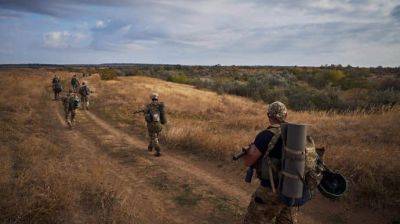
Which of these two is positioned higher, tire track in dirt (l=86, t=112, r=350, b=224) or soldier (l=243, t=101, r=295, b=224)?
soldier (l=243, t=101, r=295, b=224)

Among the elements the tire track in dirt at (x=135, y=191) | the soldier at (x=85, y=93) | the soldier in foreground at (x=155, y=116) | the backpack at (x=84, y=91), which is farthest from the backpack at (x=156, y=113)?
the backpack at (x=84, y=91)

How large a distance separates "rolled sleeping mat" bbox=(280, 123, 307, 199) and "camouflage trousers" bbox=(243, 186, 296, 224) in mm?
330

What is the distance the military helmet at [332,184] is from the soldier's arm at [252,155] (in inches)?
35.3

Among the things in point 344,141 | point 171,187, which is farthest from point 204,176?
point 344,141

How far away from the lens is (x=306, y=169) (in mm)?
4602

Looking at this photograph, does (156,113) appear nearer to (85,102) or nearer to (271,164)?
(271,164)

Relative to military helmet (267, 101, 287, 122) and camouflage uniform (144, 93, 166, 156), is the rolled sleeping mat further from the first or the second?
camouflage uniform (144, 93, 166, 156)

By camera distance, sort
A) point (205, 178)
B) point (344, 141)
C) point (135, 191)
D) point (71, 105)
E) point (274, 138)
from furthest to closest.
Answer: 1. point (71, 105)
2. point (344, 141)
3. point (205, 178)
4. point (135, 191)
5. point (274, 138)

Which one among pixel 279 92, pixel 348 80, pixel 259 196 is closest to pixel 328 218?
pixel 259 196

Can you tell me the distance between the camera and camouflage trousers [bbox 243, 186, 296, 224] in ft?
16.0

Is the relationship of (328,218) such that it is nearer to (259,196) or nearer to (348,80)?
(259,196)

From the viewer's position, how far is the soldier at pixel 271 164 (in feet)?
15.2

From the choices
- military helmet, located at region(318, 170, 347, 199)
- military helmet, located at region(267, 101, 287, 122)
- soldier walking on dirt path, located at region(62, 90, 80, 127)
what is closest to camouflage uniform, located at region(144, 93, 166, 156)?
soldier walking on dirt path, located at region(62, 90, 80, 127)

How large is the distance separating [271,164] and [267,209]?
671 mm
